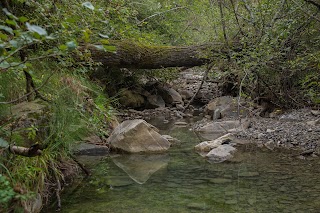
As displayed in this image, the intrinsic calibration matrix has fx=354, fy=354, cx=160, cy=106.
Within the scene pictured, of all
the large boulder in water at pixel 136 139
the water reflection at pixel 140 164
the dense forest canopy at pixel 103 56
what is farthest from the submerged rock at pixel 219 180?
the large boulder in water at pixel 136 139

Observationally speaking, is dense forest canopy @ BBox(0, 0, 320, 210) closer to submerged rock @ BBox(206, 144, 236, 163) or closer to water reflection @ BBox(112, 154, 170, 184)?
water reflection @ BBox(112, 154, 170, 184)

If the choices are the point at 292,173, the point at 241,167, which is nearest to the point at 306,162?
the point at 292,173

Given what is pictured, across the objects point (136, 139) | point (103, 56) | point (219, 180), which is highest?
point (103, 56)

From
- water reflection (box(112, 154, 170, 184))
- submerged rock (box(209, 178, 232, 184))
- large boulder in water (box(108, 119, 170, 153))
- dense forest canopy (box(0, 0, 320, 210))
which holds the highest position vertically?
dense forest canopy (box(0, 0, 320, 210))

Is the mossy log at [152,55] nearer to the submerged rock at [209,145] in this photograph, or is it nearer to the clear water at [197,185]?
the submerged rock at [209,145]

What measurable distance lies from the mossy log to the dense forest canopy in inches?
1.0

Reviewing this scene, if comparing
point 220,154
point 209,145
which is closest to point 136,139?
point 209,145

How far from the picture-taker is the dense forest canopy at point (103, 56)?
2488mm

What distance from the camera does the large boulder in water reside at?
19.3ft

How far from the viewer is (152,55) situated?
330 inches

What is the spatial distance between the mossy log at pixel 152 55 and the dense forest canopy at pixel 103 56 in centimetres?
2

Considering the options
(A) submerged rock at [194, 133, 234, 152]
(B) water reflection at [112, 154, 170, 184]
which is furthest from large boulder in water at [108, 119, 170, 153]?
(A) submerged rock at [194, 133, 234, 152]

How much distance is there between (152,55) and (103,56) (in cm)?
152

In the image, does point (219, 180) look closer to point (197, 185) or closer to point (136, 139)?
point (197, 185)
